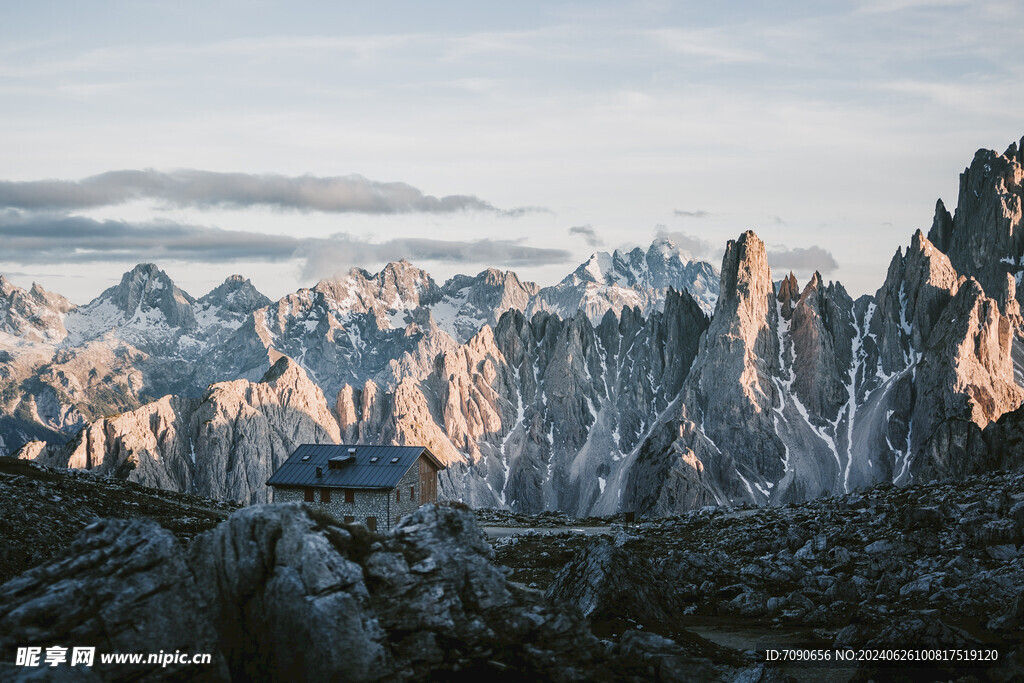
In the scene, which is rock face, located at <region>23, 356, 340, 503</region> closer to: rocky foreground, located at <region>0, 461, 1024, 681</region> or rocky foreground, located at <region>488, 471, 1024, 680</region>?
rocky foreground, located at <region>488, 471, 1024, 680</region>

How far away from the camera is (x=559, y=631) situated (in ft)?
76.2

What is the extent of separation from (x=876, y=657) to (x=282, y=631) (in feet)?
56.2

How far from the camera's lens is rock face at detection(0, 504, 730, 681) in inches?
747

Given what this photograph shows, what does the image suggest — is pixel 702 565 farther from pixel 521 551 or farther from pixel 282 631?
pixel 282 631

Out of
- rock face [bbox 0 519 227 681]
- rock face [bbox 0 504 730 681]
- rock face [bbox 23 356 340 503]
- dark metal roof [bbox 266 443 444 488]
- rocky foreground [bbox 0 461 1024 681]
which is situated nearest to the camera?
rock face [bbox 0 519 227 681]

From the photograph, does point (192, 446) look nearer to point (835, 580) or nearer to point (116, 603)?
point (835, 580)

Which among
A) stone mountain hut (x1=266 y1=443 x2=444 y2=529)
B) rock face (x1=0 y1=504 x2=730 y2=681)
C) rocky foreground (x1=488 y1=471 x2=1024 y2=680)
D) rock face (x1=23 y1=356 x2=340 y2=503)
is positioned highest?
rock face (x1=0 y1=504 x2=730 y2=681)

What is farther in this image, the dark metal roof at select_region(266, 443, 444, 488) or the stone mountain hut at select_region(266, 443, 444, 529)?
the dark metal roof at select_region(266, 443, 444, 488)

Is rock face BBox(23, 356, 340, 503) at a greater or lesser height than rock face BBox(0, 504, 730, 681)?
lesser

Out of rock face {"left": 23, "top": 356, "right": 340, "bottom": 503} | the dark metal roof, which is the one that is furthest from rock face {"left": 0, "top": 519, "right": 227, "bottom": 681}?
rock face {"left": 23, "top": 356, "right": 340, "bottom": 503}

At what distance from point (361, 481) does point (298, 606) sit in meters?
48.0

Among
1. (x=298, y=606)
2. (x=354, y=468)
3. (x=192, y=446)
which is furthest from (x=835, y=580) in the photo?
(x=192, y=446)

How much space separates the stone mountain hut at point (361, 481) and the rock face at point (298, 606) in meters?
43.4

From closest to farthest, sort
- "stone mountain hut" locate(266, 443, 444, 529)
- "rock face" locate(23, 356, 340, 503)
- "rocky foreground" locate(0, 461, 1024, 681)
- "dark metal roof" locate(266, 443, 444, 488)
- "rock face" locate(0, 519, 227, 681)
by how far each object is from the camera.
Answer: "rock face" locate(0, 519, 227, 681), "rocky foreground" locate(0, 461, 1024, 681), "stone mountain hut" locate(266, 443, 444, 529), "dark metal roof" locate(266, 443, 444, 488), "rock face" locate(23, 356, 340, 503)
